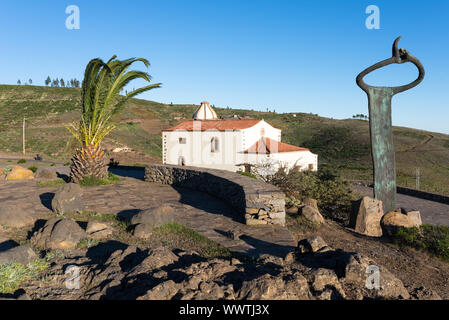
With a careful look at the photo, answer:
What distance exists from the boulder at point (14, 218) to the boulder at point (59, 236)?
127 cm

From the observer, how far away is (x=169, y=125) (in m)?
56.5

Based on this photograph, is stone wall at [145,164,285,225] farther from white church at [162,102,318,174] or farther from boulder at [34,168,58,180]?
white church at [162,102,318,174]

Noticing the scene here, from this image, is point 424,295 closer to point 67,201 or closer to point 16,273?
point 16,273

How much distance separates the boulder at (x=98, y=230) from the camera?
5.64m

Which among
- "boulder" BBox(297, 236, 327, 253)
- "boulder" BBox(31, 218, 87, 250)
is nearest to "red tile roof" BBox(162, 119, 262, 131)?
"boulder" BBox(31, 218, 87, 250)

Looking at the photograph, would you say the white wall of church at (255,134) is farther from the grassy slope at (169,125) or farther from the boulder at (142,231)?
the boulder at (142,231)

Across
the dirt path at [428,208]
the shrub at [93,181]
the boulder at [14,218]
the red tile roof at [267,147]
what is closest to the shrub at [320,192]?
the dirt path at [428,208]

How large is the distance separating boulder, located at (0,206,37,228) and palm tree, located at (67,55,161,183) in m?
6.17

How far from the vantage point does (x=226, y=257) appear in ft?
15.8

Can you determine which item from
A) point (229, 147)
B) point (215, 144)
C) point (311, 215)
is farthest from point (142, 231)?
point (215, 144)

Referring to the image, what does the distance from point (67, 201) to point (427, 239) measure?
8.79 m
